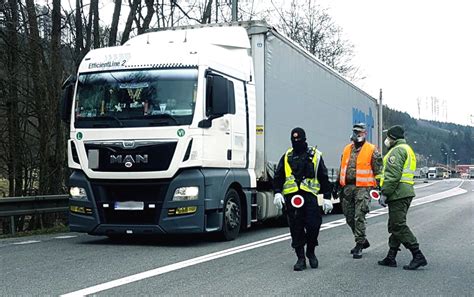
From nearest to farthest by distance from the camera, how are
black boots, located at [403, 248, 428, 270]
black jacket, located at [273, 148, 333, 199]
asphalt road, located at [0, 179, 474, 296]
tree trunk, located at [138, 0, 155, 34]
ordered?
asphalt road, located at [0, 179, 474, 296], black jacket, located at [273, 148, 333, 199], black boots, located at [403, 248, 428, 270], tree trunk, located at [138, 0, 155, 34]

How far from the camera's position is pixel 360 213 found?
8.52 m

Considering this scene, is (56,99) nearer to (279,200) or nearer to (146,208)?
(146,208)

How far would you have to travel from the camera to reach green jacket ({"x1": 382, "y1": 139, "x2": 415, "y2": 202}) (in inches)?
306

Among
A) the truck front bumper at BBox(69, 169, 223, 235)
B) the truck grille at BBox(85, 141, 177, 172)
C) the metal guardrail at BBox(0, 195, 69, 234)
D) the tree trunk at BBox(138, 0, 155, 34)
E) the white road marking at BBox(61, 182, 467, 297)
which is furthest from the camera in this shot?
the tree trunk at BBox(138, 0, 155, 34)

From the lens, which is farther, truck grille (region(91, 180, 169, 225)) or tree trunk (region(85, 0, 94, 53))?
tree trunk (region(85, 0, 94, 53))

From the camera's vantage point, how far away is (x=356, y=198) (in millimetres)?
8609

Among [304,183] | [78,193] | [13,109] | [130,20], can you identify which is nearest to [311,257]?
[304,183]

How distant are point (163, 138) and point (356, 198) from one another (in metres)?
2.93

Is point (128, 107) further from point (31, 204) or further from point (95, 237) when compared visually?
point (31, 204)

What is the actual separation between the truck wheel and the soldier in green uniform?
3.04 metres

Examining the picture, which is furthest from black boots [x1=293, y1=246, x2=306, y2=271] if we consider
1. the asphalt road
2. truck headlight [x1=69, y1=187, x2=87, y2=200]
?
truck headlight [x1=69, y1=187, x2=87, y2=200]

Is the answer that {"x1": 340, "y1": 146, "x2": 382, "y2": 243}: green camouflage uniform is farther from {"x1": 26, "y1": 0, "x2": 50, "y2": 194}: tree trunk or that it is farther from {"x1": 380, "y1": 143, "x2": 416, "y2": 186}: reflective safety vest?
{"x1": 26, "y1": 0, "x2": 50, "y2": 194}: tree trunk

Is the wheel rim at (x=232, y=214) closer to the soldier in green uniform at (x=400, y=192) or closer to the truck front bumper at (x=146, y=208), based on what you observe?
the truck front bumper at (x=146, y=208)

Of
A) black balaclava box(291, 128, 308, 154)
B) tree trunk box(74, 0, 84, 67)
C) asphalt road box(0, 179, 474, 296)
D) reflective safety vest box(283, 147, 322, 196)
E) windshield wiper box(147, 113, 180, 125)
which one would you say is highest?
tree trunk box(74, 0, 84, 67)
